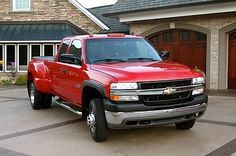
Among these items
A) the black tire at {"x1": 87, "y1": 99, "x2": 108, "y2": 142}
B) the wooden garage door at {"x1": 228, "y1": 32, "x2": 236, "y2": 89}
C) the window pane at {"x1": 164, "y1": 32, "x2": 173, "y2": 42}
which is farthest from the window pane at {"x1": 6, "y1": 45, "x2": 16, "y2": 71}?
the black tire at {"x1": 87, "y1": 99, "x2": 108, "y2": 142}

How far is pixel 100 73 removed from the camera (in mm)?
6988

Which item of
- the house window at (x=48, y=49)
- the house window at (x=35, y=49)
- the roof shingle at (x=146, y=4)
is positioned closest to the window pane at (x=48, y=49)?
the house window at (x=48, y=49)

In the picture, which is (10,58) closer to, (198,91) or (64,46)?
(64,46)

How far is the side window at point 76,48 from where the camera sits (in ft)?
27.1

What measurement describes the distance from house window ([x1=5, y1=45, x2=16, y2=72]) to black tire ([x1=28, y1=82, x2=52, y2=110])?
12844 millimetres

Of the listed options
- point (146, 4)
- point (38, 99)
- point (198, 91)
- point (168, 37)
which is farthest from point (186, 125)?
point (168, 37)

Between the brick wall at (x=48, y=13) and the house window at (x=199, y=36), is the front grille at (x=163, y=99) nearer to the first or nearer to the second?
the house window at (x=199, y=36)

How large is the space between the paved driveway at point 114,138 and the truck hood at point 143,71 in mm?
1184

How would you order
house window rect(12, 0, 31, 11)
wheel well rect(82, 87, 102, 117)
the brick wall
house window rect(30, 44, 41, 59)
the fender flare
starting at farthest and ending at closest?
1. house window rect(12, 0, 31, 11)
2. the brick wall
3. house window rect(30, 44, 41, 59)
4. wheel well rect(82, 87, 102, 117)
5. the fender flare

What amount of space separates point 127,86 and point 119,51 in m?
1.78

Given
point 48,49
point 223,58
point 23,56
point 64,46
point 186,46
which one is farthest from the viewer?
point 23,56

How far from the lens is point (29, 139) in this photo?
7582 mm

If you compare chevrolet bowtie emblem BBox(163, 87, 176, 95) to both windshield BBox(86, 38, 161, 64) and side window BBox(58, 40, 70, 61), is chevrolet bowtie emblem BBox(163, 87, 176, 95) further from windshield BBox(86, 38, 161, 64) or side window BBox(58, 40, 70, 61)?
side window BBox(58, 40, 70, 61)

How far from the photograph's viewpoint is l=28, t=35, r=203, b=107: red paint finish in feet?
21.7
